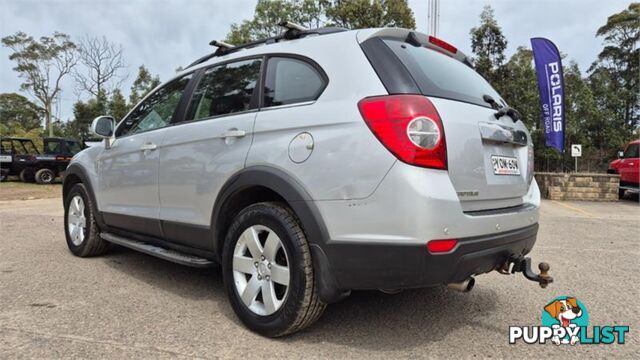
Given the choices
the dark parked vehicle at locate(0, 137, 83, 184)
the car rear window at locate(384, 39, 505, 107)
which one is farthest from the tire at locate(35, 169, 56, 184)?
the car rear window at locate(384, 39, 505, 107)

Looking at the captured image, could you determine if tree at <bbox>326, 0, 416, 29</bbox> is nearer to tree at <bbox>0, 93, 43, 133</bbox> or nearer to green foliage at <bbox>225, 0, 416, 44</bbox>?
green foliage at <bbox>225, 0, 416, 44</bbox>

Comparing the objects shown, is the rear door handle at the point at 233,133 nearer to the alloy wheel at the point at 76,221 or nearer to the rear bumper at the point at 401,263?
the rear bumper at the point at 401,263

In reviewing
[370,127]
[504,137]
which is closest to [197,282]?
[370,127]

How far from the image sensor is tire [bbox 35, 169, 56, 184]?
1748cm

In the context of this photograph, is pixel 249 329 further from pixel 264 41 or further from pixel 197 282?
pixel 264 41

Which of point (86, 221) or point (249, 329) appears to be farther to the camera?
point (86, 221)

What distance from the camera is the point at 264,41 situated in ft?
10.6

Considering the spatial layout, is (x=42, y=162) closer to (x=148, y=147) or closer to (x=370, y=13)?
(x=370, y=13)

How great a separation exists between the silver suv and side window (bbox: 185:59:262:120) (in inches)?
0.4

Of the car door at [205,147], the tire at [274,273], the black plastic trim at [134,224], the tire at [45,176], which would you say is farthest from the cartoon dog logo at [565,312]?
the tire at [45,176]

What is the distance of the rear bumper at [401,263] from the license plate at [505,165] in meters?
0.40

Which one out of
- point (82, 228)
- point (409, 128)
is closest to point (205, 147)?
point (409, 128)

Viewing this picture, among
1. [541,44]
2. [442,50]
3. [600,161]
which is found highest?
[541,44]

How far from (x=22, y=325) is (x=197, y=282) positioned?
4.11 feet
